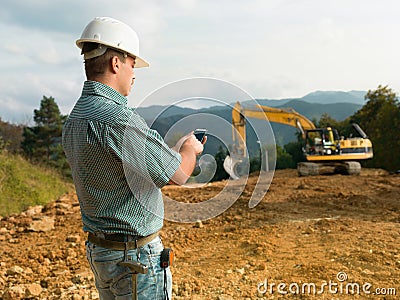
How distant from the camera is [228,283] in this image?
4340mm

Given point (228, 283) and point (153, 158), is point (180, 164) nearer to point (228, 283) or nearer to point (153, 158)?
point (153, 158)

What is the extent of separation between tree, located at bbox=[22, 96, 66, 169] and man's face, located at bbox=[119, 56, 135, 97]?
715 inches

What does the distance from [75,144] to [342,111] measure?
210 feet

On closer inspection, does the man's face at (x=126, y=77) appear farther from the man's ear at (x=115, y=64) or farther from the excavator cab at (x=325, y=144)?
the excavator cab at (x=325, y=144)

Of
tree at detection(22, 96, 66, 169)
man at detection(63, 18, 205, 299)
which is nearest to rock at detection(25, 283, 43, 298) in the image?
man at detection(63, 18, 205, 299)

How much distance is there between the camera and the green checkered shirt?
1679mm

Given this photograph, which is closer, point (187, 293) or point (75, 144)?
point (75, 144)

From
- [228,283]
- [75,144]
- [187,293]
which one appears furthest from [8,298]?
[75,144]

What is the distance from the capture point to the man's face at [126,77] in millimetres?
1831

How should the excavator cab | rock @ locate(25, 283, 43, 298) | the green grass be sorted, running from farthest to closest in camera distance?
the excavator cab → the green grass → rock @ locate(25, 283, 43, 298)

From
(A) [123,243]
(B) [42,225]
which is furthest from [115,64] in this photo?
(B) [42,225]
